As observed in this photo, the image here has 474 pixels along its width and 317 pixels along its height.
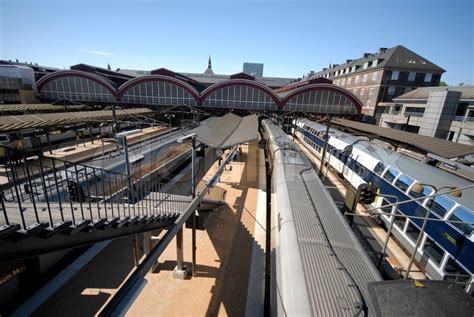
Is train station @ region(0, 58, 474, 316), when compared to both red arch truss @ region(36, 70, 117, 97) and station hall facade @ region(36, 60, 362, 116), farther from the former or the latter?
red arch truss @ region(36, 70, 117, 97)

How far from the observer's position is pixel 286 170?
11180 millimetres

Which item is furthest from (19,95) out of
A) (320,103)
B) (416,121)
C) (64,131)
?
(416,121)

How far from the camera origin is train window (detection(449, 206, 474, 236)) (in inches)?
267

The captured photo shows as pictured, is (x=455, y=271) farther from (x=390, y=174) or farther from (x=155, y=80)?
(x=155, y=80)

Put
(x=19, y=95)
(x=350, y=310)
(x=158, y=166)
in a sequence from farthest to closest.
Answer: (x=19, y=95)
(x=158, y=166)
(x=350, y=310)

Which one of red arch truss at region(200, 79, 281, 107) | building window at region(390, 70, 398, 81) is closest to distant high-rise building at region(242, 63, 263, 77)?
red arch truss at region(200, 79, 281, 107)

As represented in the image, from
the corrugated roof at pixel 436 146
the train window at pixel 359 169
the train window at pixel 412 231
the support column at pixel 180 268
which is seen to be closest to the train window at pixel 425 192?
the train window at pixel 412 231

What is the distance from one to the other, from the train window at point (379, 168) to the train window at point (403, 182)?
53.1 inches

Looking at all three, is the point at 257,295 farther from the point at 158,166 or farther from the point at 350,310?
the point at 158,166

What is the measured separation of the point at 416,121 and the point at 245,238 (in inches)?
1141

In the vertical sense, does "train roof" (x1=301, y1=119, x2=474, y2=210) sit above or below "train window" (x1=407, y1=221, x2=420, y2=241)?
above

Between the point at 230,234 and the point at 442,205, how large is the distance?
323 inches

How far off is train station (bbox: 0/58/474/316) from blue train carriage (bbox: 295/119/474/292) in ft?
0.17

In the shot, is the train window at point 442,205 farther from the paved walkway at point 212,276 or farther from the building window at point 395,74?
the building window at point 395,74
